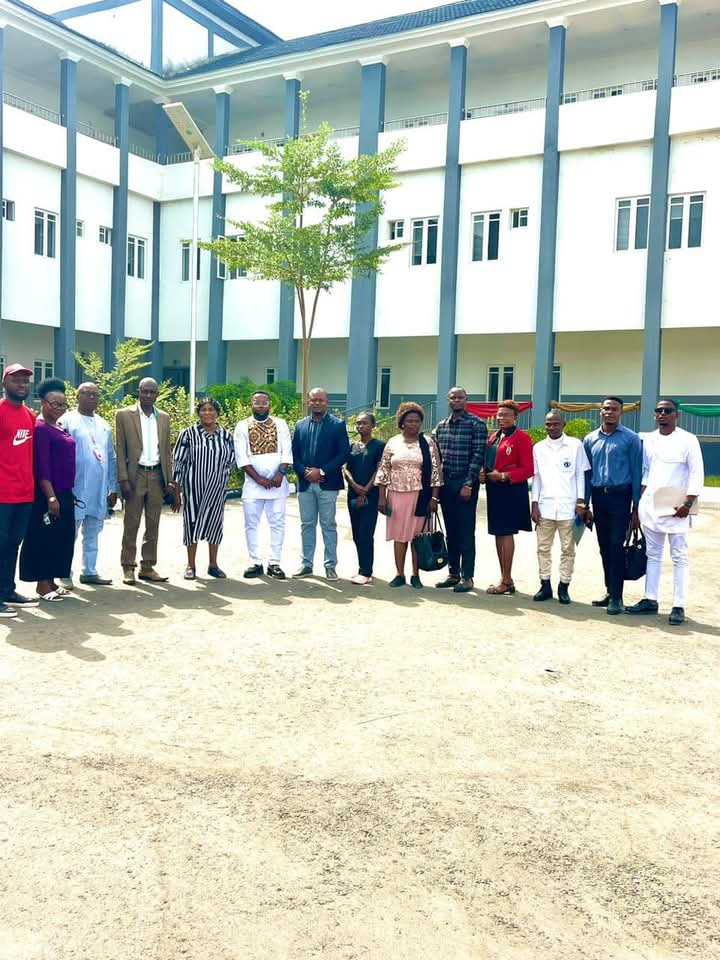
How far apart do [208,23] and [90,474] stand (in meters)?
25.7

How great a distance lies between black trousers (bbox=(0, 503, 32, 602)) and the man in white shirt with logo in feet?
14.1

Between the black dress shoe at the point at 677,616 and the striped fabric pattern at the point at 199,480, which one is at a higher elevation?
the striped fabric pattern at the point at 199,480

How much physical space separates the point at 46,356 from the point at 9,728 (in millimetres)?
24015

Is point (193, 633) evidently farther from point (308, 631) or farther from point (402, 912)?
point (402, 912)

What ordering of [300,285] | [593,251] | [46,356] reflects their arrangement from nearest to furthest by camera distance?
[300,285] < [593,251] < [46,356]

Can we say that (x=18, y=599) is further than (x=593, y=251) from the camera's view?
→ No

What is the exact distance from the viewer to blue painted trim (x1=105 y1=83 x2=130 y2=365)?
26.5 m

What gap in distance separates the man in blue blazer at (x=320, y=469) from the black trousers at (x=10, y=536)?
2.66 m

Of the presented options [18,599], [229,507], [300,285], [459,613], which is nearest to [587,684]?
[459,613]

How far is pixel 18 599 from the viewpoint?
24.5 feet

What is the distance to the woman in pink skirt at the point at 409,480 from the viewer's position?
27.7ft

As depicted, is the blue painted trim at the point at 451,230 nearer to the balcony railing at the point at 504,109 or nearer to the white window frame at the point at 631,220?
the balcony railing at the point at 504,109

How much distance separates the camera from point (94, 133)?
2664 centimetres

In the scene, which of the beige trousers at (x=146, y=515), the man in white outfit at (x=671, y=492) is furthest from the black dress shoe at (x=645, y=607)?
the beige trousers at (x=146, y=515)
